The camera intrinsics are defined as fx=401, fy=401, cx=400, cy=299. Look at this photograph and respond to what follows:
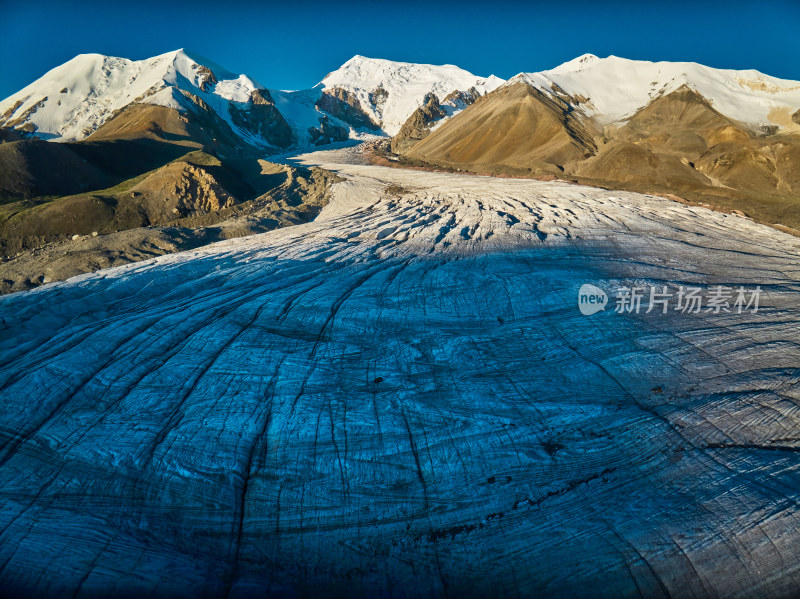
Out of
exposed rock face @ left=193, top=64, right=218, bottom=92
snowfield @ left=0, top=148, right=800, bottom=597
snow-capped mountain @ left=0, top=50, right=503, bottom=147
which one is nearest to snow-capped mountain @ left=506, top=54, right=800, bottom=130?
snowfield @ left=0, top=148, right=800, bottom=597

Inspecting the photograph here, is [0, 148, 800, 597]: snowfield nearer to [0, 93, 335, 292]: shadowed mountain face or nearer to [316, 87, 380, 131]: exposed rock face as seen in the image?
[0, 93, 335, 292]: shadowed mountain face

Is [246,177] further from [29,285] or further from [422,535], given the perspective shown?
[422,535]

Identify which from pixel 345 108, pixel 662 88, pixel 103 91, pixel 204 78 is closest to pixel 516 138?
pixel 662 88

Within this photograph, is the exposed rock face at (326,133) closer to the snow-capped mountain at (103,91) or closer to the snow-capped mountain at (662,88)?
the snow-capped mountain at (103,91)

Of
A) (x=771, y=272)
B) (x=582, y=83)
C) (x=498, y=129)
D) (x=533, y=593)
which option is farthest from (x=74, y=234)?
(x=582, y=83)

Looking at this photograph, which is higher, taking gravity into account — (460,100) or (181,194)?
(460,100)

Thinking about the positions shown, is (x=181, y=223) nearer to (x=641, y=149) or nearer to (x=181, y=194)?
(x=181, y=194)

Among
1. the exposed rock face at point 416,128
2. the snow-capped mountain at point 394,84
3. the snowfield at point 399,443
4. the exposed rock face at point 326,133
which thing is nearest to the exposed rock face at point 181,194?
the snowfield at point 399,443
